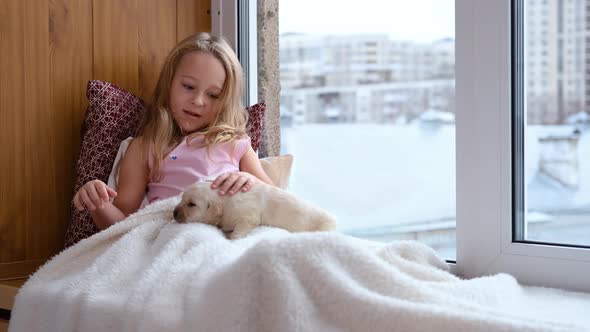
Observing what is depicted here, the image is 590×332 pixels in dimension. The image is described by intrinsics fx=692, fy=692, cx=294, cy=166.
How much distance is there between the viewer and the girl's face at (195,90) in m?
1.86

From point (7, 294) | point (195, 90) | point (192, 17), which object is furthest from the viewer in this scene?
point (192, 17)

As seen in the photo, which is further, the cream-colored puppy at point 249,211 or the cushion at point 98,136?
the cushion at point 98,136

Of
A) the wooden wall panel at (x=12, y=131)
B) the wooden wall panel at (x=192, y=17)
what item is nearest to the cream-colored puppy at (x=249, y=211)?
the wooden wall panel at (x=12, y=131)

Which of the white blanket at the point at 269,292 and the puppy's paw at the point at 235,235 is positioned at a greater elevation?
the puppy's paw at the point at 235,235

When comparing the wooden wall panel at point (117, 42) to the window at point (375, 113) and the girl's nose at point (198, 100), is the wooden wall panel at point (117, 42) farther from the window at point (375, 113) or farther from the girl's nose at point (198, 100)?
the window at point (375, 113)

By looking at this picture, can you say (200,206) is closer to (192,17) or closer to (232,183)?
(232,183)

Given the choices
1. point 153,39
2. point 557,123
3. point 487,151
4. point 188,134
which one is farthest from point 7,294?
point 557,123

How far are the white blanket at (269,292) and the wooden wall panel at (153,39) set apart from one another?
0.78m

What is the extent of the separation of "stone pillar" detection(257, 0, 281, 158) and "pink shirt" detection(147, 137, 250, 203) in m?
0.39

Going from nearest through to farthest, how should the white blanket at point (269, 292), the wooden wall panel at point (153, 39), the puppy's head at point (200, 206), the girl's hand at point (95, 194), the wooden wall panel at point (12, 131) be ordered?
the white blanket at point (269, 292) < the puppy's head at point (200, 206) < the girl's hand at point (95, 194) < the wooden wall panel at point (12, 131) < the wooden wall panel at point (153, 39)

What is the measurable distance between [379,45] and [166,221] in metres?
0.84

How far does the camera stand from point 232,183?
1563mm

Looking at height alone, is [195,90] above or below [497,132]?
above

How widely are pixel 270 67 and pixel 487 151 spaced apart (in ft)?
2.79
